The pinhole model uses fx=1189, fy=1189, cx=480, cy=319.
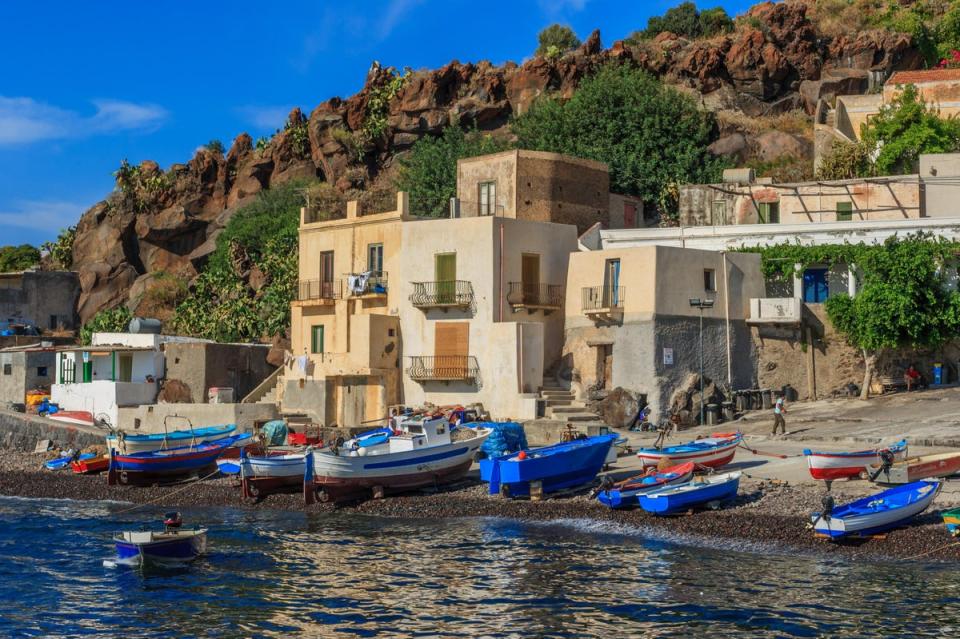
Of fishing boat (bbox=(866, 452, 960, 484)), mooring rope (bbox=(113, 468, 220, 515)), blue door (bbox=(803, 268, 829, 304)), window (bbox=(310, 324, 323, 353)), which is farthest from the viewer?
window (bbox=(310, 324, 323, 353))

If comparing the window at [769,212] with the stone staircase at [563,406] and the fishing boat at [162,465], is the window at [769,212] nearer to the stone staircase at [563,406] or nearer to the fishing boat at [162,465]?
the stone staircase at [563,406]

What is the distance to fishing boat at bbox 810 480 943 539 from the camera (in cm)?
2544

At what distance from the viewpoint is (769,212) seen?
47438 mm

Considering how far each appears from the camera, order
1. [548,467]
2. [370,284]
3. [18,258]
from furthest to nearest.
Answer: [18,258] → [370,284] → [548,467]

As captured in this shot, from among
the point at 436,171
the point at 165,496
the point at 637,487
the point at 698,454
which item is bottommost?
the point at 165,496

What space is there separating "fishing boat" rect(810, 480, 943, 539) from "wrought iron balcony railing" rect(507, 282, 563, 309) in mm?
18306

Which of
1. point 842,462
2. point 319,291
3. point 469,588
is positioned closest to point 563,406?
point 319,291

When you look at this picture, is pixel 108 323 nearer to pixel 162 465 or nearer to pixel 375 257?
pixel 375 257

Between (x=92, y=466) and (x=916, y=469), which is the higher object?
(x=916, y=469)

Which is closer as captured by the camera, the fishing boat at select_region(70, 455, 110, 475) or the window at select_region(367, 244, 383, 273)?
the fishing boat at select_region(70, 455, 110, 475)

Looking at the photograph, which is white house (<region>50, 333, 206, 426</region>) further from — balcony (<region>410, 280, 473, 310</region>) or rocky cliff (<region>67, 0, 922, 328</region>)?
rocky cliff (<region>67, 0, 922, 328</region>)

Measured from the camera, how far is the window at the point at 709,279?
137ft

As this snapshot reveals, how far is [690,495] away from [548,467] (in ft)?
15.0

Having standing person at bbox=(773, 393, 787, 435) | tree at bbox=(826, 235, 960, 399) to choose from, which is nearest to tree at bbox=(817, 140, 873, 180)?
tree at bbox=(826, 235, 960, 399)
